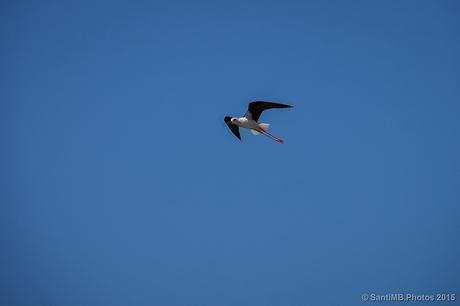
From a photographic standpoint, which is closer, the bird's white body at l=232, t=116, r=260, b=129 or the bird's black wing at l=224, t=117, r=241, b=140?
the bird's white body at l=232, t=116, r=260, b=129

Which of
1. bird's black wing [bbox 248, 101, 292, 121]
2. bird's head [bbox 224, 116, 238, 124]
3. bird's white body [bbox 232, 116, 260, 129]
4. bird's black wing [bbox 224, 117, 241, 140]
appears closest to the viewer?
bird's black wing [bbox 248, 101, 292, 121]

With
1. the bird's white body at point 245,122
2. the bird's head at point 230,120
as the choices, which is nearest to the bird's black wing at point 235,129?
the bird's head at point 230,120

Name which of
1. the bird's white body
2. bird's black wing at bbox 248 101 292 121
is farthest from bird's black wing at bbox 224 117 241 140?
bird's black wing at bbox 248 101 292 121

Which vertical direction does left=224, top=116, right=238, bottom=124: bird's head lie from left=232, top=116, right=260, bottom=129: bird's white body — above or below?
above

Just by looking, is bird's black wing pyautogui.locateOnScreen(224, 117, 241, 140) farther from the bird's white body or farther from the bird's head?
the bird's white body

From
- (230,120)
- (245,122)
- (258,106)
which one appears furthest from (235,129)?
(258,106)

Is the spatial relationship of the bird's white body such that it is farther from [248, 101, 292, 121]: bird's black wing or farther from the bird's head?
[248, 101, 292, 121]: bird's black wing

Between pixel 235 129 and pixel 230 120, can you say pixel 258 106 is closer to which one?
pixel 230 120

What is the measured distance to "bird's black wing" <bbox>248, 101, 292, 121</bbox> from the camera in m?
15.1

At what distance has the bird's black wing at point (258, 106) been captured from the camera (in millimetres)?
15086

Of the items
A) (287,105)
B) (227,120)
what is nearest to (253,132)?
(227,120)

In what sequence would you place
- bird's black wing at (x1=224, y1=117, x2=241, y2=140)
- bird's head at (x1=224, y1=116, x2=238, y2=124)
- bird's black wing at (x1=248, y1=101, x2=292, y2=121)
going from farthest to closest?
bird's black wing at (x1=224, y1=117, x2=241, y2=140)
bird's head at (x1=224, y1=116, x2=238, y2=124)
bird's black wing at (x1=248, y1=101, x2=292, y2=121)

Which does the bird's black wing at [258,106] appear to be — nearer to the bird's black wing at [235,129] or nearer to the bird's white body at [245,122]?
the bird's white body at [245,122]

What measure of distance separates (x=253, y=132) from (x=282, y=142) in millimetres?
1553
